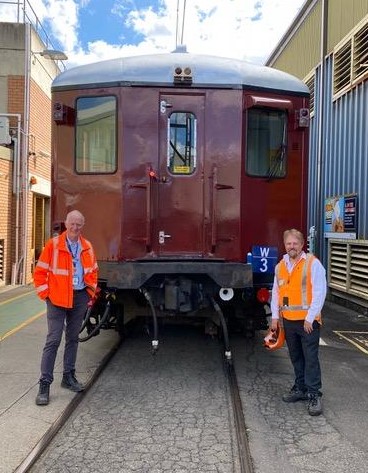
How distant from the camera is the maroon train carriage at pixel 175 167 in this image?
5.91 m

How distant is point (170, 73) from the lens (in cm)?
592

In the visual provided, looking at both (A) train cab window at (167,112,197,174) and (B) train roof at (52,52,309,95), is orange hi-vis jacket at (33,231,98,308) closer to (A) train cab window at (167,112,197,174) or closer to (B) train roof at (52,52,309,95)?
(A) train cab window at (167,112,197,174)

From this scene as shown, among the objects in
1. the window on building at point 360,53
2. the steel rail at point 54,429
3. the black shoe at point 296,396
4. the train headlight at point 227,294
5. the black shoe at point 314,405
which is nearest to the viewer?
the steel rail at point 54,429

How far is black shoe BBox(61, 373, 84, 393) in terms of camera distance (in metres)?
5.38

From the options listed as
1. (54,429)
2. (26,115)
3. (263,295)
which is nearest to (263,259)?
(263,295)

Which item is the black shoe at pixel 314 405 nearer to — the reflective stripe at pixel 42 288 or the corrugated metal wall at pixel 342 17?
the reflective stripe at pixel 42 288

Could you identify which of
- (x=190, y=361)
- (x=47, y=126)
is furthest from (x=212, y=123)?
(x=47, y=126)

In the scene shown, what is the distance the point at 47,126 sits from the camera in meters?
17.6

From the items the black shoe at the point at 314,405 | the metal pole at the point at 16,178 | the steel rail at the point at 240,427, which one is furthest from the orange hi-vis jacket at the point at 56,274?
the metal pole at the point at 16,178

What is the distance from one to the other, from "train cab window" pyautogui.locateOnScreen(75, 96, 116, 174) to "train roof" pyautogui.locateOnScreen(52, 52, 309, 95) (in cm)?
21

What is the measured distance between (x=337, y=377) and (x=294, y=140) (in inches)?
105

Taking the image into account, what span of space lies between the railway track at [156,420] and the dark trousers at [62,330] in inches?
14.1

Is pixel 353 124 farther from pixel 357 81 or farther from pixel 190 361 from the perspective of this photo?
pixel 190 361

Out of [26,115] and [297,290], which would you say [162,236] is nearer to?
[297,290]
